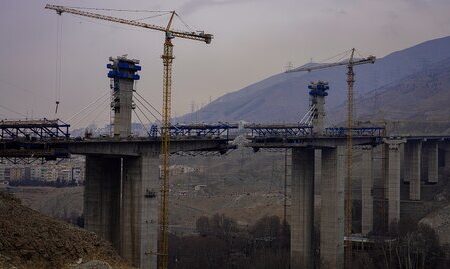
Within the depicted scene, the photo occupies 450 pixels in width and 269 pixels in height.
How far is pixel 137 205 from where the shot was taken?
1924 inches

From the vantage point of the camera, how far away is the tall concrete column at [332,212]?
2781 inches

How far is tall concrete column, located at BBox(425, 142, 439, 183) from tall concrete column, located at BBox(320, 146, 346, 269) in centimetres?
3866

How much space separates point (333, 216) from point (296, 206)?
412 cm

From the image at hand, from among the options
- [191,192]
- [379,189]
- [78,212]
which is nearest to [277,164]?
[191,192]

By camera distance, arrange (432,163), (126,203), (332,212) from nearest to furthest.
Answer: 1. (126,203)
2. (332,212)
3. (432,163)

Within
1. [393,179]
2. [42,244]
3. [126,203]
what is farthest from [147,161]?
[393,179]

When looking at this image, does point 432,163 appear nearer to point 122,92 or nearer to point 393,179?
point 393,179

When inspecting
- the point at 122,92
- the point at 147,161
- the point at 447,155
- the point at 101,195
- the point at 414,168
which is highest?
the point at 122,92

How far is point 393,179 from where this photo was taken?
296 ft

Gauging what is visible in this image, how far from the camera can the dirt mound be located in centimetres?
3017

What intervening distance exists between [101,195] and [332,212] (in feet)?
96.0

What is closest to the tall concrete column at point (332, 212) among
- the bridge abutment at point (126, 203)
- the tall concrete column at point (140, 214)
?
the bridge abutment at point (126, 203)

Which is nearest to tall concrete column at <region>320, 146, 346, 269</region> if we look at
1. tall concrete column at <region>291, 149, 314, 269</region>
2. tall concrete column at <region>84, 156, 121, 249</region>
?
tall concrete column at <region>291, 149, 314, 269</region>

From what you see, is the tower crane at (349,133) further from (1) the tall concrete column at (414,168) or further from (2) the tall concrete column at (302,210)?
(1) the tall concrete column at (414,168)
